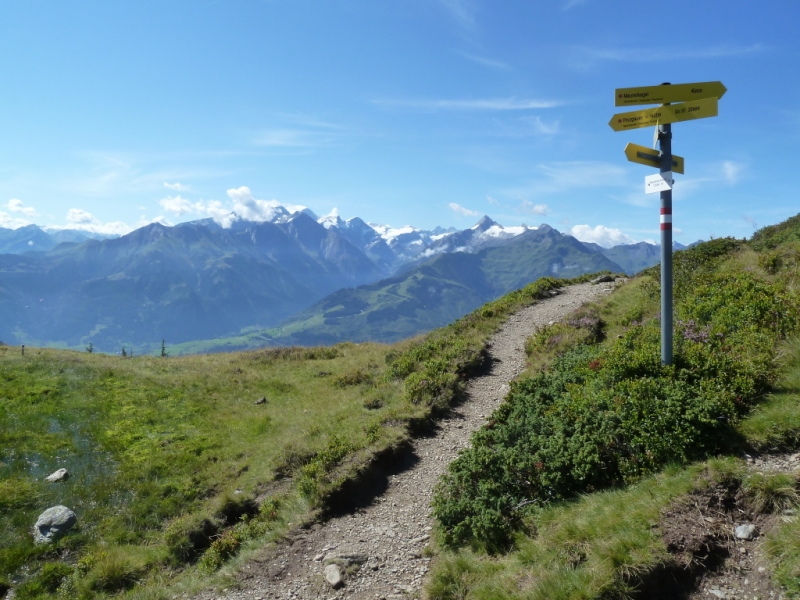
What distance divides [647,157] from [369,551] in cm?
926

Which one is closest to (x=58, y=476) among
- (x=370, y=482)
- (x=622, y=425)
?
(x=370, y=482)

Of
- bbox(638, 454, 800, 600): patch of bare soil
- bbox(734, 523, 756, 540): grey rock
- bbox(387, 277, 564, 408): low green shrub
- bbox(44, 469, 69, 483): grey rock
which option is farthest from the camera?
bbox(387, 277, 564, 408): low green shrub

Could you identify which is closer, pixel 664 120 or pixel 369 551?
pixel 664 120

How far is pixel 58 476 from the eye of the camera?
14.6 metres

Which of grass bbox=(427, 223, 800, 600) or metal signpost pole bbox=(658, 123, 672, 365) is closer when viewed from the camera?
grass bbox=(427, 223, 800, 600)

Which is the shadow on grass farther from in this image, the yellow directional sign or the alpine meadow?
the yellow directional sign

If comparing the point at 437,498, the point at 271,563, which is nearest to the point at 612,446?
the point at 437,498

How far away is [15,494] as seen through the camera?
13500 millimetres

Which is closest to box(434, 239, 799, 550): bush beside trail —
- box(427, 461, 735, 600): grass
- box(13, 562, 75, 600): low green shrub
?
box(427, 461, 735, 600): grass

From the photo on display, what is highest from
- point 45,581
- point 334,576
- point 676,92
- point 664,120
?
point 676,92

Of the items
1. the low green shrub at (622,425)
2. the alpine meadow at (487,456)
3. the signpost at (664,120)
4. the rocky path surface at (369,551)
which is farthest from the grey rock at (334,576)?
the signpost at (664,120)

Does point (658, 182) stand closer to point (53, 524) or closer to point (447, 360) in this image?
point (447, 360)

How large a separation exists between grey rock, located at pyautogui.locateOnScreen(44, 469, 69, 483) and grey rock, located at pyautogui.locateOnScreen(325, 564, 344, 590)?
11101 mm

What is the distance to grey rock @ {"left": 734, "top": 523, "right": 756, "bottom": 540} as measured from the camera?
5914mm
